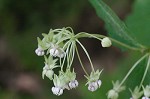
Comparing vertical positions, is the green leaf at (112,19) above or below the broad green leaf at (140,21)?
below

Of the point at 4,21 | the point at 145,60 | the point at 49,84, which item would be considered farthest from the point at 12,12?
the point at 145,60

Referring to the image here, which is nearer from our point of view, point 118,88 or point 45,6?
point 118,88

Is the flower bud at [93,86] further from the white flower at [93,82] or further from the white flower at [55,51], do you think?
the white flower at [55,51]

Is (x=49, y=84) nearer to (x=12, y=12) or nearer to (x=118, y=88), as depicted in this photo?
(x=12, y=12)

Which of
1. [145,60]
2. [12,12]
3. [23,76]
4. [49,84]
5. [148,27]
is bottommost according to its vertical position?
[145,60]

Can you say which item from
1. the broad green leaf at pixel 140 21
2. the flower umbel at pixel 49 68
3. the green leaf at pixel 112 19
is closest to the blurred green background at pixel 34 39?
the broad green leaf at pixel 140 21

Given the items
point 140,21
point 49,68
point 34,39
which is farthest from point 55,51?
point 34,39
